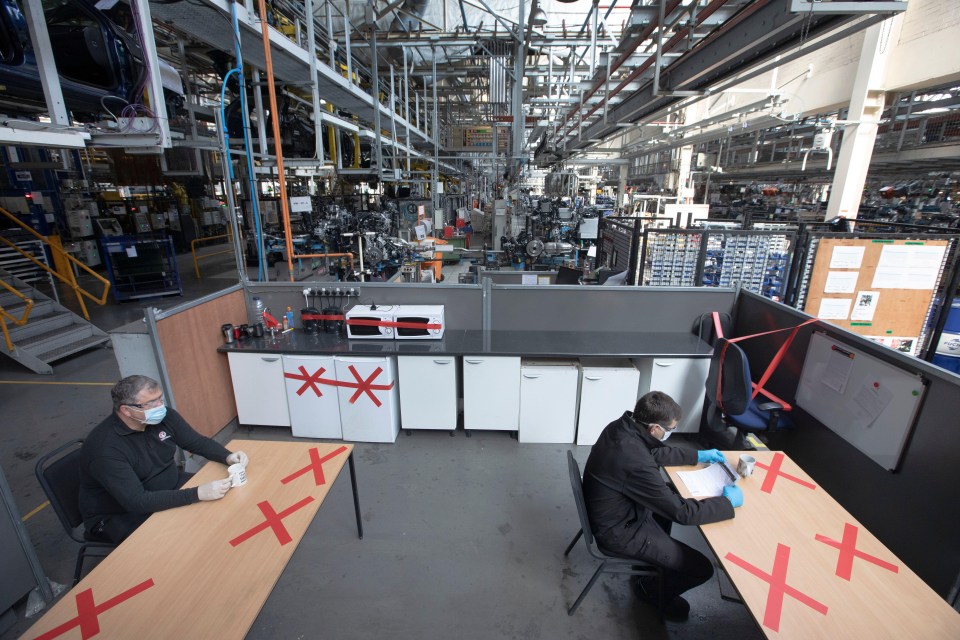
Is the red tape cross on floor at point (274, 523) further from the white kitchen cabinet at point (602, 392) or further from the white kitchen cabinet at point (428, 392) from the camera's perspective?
the white kitchen cabinet at point (602, 392)

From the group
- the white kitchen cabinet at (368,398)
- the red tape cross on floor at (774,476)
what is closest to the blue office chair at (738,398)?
the red tape cross on floor at (774,476)

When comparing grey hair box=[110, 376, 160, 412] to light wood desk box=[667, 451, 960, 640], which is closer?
light wood desk box=[667, 451, 960, 640]

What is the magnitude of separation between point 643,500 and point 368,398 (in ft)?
7.21

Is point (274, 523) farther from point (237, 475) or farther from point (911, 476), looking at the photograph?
point (911, 476)

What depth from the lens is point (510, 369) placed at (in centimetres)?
328

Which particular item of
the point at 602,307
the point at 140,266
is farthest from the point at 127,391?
the point at 140,266

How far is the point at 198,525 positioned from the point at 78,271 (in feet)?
36.7

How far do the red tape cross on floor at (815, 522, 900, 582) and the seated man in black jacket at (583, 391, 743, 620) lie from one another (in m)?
0.33

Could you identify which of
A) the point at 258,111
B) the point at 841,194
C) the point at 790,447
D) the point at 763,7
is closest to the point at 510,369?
the point at 790,447

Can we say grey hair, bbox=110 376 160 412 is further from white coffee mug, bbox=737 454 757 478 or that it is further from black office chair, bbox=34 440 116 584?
white coffee mug, bbox=737 454 757 478

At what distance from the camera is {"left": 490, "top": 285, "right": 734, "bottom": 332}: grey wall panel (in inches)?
142

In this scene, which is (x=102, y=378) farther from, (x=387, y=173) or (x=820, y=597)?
(x=820, y=597)

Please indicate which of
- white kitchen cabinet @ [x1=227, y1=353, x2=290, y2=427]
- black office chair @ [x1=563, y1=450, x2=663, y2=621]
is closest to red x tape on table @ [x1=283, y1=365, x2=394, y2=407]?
white kitchen cabinet @ [x1=227, y1=353, x2=290, y2=427]

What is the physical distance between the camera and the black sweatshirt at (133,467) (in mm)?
1771
